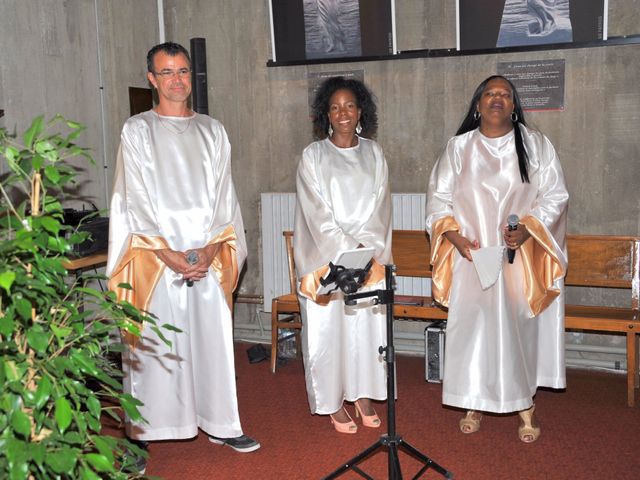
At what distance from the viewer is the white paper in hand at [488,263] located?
12.1ft

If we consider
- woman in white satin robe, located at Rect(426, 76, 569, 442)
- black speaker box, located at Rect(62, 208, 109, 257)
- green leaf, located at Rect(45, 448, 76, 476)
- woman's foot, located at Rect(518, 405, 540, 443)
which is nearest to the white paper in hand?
woman in white satin robe, located at Rect(426, 76, 569, 442)

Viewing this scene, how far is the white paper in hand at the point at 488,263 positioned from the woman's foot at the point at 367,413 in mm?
940

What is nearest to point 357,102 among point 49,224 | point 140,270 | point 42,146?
point 140,270

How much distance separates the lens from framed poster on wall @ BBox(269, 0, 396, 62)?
5.37 m

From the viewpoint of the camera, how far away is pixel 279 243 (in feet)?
19.0

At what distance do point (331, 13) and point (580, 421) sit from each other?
10.6 ft

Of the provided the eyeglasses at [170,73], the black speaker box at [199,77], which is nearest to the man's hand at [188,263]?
the eyeglasses at [170,73]

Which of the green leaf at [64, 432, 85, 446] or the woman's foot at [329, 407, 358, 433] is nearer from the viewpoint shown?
the green leaf at [64, 432, 85, 446]

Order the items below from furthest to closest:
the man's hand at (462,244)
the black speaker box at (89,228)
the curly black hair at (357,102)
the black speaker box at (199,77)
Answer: the black speaker box at (199,77)
the black speaker box at (89,228)
the curly black hair at (357,102)
the man's hand at (462,244)

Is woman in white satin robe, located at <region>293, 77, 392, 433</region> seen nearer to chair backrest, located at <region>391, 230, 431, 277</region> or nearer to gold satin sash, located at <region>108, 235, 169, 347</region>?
gold satin sash, located at <region>108, 235, 169, 347</region>

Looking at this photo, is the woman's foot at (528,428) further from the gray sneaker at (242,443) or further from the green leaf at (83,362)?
the green leaf at (83,362)

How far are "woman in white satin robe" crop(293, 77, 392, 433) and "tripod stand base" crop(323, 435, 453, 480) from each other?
2.07ft

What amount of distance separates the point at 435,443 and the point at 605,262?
182cm

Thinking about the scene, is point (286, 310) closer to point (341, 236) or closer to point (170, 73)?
point (341, 236)
